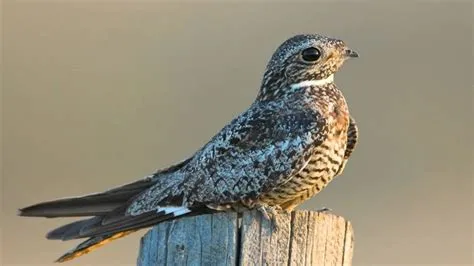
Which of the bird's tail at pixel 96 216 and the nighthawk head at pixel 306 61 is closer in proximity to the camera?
the bird's tail at pixel 96 216

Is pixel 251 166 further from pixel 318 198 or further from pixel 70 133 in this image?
pixel 70 133

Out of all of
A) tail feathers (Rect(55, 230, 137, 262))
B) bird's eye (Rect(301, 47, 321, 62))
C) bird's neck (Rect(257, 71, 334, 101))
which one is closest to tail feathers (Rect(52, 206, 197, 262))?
tail feathers (Rect(55, 230, 137, 262))

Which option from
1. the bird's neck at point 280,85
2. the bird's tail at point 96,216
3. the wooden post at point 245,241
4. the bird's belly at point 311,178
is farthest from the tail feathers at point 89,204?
the wooden post at point 245,241

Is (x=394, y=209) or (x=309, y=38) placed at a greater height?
(x=394, y=209)

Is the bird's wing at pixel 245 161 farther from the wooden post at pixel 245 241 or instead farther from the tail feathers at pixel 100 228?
the wooden post at pixel 245 241

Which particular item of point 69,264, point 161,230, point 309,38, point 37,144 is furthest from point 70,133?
point 161,230

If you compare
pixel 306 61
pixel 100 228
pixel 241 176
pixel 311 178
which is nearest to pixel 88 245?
pixel 100 228

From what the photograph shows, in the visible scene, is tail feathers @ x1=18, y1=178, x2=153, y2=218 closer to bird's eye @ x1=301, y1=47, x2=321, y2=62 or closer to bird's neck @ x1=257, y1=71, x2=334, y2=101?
bird's neck @ x1=257, y1=71, x2=334, y2=101
